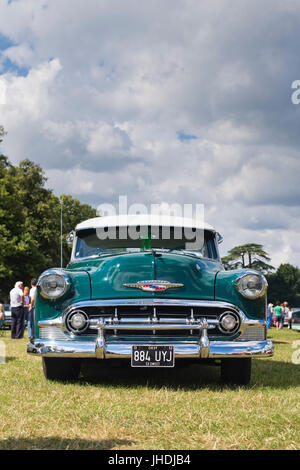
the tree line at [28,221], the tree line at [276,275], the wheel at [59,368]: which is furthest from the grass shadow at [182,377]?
the tree line at [276,275]

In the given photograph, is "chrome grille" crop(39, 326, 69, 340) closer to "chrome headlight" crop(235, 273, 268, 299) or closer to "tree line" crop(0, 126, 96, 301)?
"chrome headlight" crop(235, 273, 268, 299)

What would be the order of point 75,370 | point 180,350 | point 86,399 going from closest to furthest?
point 86,399
point 180,350
point 75,370

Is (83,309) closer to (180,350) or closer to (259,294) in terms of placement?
(180,350)

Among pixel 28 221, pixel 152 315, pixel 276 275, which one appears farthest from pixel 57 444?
pixel 276 275

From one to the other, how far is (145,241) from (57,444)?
3501 millimetres

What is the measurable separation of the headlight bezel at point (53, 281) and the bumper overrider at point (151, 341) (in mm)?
214

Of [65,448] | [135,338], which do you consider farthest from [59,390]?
[65,448]

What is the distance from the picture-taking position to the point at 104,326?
16.3ft

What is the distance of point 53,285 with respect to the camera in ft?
17.2

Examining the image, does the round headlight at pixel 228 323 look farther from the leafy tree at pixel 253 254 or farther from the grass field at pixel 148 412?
the leafy tree at pixel 253 254

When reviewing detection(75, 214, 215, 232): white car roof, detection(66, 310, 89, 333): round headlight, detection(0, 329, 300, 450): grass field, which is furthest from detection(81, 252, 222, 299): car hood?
detection(75, 214, 215, 232): white car roof

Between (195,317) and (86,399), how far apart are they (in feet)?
4.22

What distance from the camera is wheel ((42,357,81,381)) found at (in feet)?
18.0

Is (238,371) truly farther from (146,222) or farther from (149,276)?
(146,222)
